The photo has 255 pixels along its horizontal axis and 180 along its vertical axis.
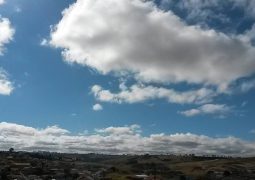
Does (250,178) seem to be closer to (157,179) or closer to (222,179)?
(222,179)

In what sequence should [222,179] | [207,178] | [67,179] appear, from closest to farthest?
[67,179] → [222,179] → [207,178]

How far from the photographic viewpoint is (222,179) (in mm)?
173375

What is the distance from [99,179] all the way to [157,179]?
23.0 meters

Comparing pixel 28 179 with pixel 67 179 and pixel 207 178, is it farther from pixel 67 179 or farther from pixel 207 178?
pixel 207 178

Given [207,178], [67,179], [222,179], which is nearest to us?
[67,179]

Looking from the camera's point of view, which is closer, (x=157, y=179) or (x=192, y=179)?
(x=157, y=179)

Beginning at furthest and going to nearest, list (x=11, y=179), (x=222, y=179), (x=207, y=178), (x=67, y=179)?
(x=207, y=178) < (x=222, y=179) < (x=67, y=179) < (x=11, y=179)

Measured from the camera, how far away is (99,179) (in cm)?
16550

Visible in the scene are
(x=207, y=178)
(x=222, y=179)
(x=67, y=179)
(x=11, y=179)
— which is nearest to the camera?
(x=11, y=179)

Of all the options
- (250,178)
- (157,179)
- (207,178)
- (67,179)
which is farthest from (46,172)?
(250,178)

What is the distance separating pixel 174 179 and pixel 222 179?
19.9m

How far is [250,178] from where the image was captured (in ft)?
575

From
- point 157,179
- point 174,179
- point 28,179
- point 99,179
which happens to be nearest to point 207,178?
point 174,179

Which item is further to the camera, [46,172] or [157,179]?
[46,172]
